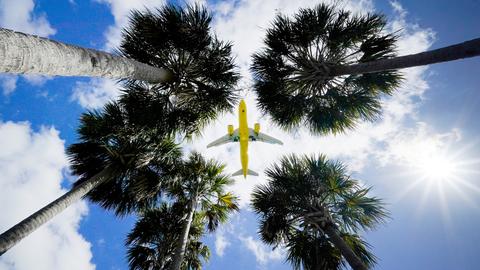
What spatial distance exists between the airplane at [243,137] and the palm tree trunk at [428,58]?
4782 mm

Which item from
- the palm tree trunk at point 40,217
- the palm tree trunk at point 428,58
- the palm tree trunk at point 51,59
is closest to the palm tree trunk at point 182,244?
the palm tree trunk at point 40,217

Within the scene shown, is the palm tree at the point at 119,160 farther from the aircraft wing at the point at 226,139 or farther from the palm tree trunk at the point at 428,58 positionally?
the palm tree trunk at the point at 428,58

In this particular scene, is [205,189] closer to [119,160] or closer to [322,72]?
[119,160]

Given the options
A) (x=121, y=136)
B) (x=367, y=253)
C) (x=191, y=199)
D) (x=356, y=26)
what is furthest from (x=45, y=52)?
(x=367, y=253)

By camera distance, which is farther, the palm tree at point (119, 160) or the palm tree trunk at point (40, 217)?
the palm tree at point (119, 160)

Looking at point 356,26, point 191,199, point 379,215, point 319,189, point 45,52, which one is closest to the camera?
point 45,52

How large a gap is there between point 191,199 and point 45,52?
8.30m

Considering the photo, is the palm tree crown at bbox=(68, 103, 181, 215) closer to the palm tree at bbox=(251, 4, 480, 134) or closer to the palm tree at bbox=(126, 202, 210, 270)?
the palm tree at bbox=(126, 202, 210, 270)

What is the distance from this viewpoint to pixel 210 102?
26.7 feet

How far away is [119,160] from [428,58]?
9.05 metres

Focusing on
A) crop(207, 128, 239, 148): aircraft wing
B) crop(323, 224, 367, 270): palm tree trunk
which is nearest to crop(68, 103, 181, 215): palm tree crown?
crop(207, 128, 239, 148): aircraft wing

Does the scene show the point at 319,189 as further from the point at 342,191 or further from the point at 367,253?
the point at 367,253

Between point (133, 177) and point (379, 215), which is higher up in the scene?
point (133, 177)

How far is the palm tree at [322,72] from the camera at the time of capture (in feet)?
24.7
